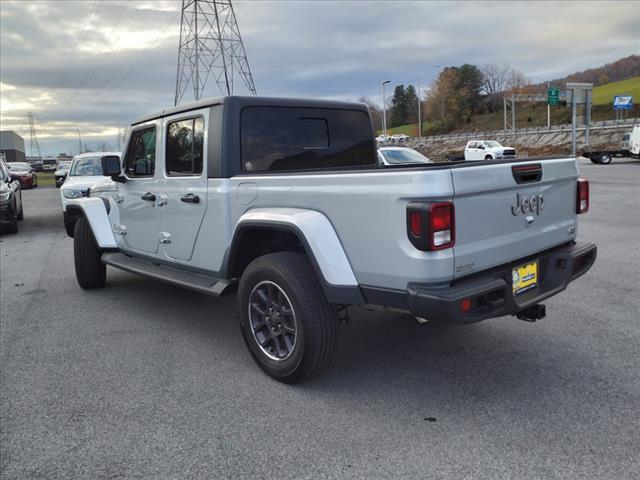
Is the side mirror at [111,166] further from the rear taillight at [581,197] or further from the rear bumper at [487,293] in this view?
the rear taillight at [581,197]

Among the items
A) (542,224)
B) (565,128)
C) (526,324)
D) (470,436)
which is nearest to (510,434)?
(470,436)

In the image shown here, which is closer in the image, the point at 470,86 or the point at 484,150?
the point at 484,150

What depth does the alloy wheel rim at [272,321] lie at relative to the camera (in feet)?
12.1

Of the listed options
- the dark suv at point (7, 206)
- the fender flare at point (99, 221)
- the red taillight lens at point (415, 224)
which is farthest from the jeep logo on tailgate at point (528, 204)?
the dark suv at point (7, 206)

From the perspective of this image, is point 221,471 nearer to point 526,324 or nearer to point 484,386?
point 484,386

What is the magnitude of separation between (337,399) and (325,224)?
44.8 inches

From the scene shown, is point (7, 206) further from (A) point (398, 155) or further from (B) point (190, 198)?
(A) point (398, 155)

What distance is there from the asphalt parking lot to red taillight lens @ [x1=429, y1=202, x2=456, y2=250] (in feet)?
3.51

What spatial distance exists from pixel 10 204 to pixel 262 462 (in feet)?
38.9

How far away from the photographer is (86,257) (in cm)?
654

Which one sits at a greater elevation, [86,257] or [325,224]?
[325,224]

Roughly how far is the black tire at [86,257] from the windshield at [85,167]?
7335mm

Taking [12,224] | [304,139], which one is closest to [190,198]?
[304,139]

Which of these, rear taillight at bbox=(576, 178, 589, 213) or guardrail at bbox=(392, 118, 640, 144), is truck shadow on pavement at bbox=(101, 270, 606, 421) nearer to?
rear taillight at bbox=(576, 178, 589, 213)
